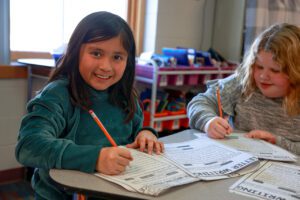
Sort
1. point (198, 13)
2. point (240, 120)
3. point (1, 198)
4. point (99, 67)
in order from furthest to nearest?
1. point (198, 13)
2. point (1, 198)
3. point (240, 120)
4. point (99, 67)

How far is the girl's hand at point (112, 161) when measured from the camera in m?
0.68

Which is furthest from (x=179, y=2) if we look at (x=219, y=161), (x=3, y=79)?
(x=219, y=161)

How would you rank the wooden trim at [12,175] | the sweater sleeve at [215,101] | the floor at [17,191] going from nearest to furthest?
the sweater sleeve at [215,101] → the floor at [17,191] → the wooden trim at [12,175]

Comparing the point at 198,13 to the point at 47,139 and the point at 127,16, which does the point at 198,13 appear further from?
the point at 47,139

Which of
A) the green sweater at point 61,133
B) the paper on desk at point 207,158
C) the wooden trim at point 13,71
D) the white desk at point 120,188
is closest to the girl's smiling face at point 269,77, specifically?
the paper on desk at point 207,158

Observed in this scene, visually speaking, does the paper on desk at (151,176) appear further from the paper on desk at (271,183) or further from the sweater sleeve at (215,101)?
the sweater sleeve at (215,101)

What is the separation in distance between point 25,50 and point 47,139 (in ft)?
5.21

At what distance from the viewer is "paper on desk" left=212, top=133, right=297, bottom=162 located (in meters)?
0.92

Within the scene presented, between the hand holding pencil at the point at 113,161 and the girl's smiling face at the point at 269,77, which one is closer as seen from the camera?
the hand holding pencil at the point at 113,161

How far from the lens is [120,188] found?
0.63 m

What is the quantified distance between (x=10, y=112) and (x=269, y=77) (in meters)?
1.53

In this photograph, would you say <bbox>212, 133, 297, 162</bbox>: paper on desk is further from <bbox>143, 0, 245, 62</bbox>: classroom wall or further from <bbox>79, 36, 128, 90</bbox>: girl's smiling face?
<bbox>143, 0, 245, 62</bbox>: classroom wall

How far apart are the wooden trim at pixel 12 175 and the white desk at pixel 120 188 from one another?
1574 mm

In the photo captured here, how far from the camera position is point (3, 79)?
1.96 meters
